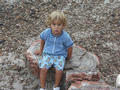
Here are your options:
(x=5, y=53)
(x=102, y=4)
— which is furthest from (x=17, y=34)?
(x=102, y=4)

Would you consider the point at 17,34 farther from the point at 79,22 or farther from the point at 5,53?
the point at 79,22

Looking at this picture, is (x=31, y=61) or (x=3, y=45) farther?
(x=3, y=45)

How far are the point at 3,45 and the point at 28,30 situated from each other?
0.66 m

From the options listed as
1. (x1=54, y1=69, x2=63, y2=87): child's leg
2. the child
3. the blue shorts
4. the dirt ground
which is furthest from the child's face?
the dirt ground

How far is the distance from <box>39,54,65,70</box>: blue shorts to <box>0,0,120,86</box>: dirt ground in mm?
932

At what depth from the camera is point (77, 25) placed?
16.6ft

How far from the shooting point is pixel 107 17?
527 cm

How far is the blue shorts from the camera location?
332 centimetres

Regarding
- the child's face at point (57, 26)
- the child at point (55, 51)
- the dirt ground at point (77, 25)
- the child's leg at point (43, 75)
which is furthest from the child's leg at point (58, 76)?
the dirt ground at point (77, 25)

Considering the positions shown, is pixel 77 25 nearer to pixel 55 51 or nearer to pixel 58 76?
pixel 55 51

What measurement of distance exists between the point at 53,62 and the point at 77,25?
1.91m

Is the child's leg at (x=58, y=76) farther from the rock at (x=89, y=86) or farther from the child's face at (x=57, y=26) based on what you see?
the child's face at (x=57, y=26)

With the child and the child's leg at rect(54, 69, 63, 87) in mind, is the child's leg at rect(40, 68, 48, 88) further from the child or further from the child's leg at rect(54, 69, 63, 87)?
the child's leg at rect(54, 69, 63, 87)

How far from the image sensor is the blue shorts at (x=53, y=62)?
3.32m
